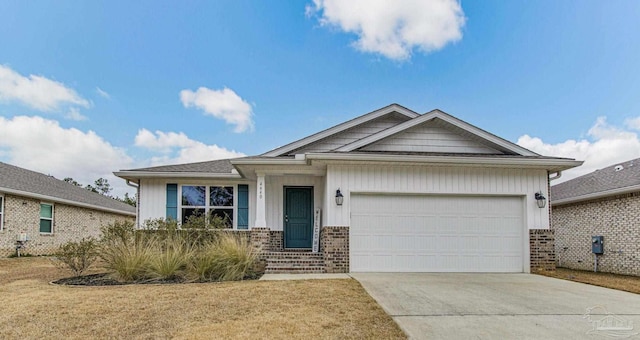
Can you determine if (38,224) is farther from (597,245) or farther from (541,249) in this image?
(597,245)

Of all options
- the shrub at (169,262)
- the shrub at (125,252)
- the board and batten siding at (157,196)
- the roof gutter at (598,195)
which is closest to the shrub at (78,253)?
the shrub at (125,252)

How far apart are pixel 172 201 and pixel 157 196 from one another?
49cm

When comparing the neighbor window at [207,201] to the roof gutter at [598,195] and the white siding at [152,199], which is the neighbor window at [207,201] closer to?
the white siding at [152,199]

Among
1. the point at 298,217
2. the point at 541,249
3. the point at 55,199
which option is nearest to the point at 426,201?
the point at 541,249

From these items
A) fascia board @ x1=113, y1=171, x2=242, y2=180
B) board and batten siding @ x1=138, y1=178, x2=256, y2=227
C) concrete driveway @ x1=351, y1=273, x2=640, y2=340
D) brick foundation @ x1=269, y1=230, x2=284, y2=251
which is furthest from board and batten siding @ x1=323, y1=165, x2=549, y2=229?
board and batten siding @ x1=138, y1=178, x2=256, y2=227

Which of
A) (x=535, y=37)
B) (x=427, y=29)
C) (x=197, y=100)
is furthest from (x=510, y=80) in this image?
(x=197, y=100)

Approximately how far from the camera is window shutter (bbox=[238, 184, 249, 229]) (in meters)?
13.2

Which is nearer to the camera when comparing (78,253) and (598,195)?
(78,253)

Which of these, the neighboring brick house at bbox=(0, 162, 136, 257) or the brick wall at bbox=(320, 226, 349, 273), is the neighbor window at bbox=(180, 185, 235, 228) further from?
the neighboring brick house at bbox=(0, 162, 136, 257)

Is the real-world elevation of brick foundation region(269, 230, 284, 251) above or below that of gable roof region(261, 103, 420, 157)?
below

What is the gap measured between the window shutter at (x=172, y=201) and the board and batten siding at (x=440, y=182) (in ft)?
17.4

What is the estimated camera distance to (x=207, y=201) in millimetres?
13273

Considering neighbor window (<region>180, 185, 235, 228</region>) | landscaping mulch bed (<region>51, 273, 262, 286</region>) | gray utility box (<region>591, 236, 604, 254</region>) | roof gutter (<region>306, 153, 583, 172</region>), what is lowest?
landscaping mulch bed (<region>51, 273, 262, 286</region>)

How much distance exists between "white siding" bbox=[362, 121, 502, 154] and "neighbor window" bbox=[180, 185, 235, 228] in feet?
17.5
